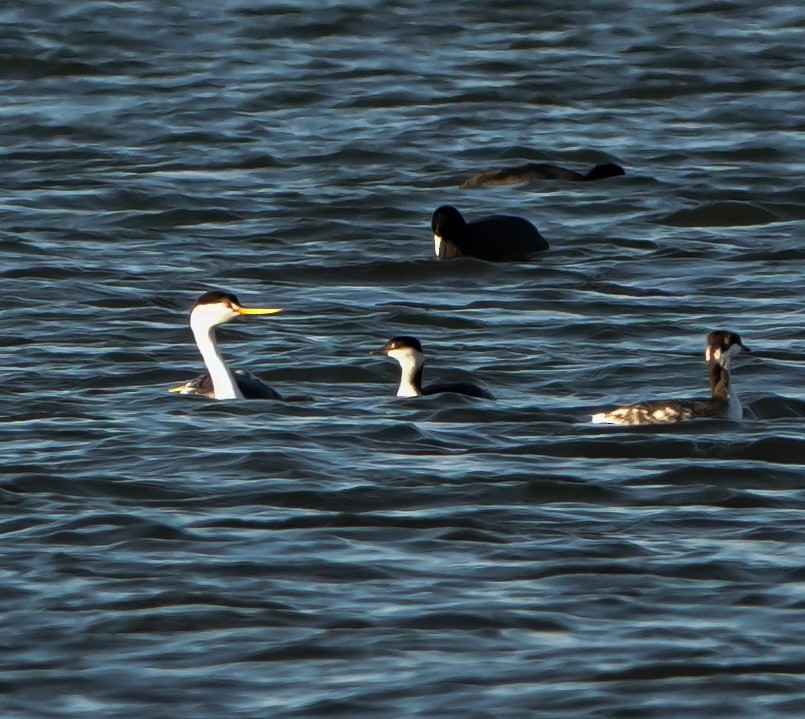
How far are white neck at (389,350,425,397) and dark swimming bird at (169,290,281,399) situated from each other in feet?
2.48

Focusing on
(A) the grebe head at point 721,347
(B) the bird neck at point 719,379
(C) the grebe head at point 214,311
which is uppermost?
(C) the grebe head at point 214,311

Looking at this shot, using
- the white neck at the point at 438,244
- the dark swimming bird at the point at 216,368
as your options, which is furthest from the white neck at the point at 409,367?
the white neck at the point at 438,244

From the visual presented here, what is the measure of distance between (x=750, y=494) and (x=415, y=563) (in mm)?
2040

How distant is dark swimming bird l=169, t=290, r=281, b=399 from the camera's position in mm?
13656

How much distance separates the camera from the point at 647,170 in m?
22.1

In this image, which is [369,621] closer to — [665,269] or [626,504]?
[626,504]

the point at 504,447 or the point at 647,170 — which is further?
the point at 647,170

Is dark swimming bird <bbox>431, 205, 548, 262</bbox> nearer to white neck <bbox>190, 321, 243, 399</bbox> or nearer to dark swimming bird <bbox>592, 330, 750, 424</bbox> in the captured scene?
white neck <bbox>190, 321, 243, 399</bbox>

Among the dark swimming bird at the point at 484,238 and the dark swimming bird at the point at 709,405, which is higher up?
the dark swimming bird at the point at 484,238

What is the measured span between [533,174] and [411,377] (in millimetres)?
8216

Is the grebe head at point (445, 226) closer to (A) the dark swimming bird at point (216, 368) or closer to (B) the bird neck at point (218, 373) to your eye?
(A) the dark swimming bird at point (216, 368)

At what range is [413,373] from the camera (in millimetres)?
13562

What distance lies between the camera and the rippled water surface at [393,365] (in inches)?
345

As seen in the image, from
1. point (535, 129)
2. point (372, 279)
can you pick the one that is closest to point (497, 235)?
point (372, 279)
